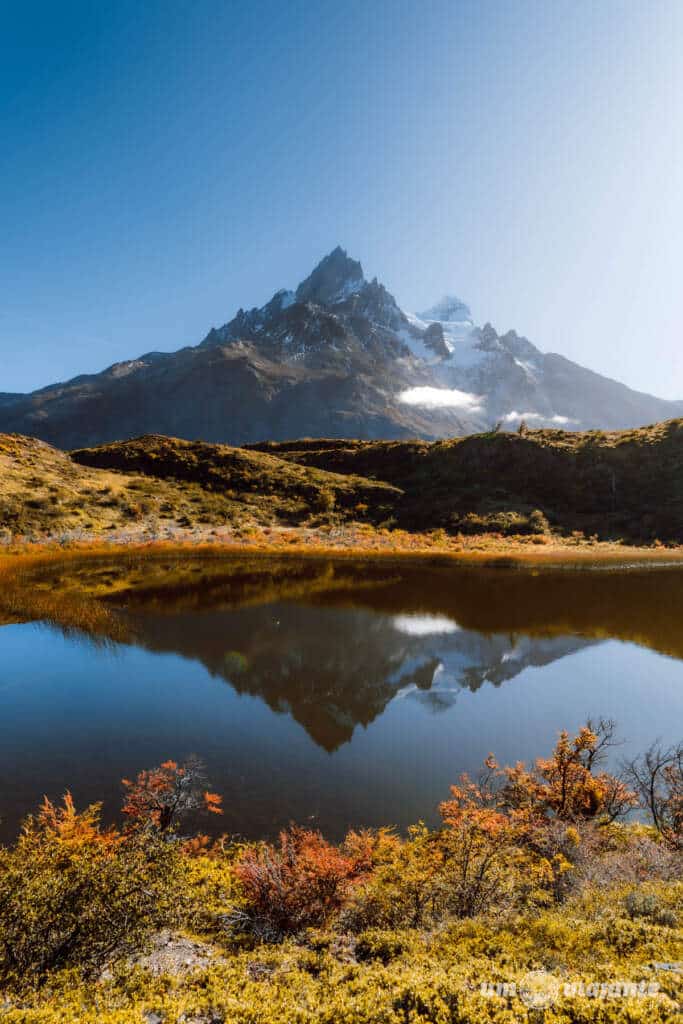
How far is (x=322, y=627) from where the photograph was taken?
1199 inches

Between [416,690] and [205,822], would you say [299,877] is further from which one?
[416,690]

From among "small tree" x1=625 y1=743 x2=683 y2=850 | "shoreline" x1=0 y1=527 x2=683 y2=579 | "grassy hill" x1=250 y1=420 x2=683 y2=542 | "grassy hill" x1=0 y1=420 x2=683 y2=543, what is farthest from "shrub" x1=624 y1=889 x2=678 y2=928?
"grassy hill" x1=250 y1=420 x2=683 y2=542

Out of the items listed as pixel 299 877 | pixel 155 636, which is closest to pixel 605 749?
pixel 299 877

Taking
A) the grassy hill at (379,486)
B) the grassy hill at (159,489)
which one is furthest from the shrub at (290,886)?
the grassy hill at (379,486)

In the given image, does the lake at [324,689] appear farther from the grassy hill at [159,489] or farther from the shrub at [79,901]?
the grassy hill at [159,489]

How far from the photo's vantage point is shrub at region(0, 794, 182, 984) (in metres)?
7.28

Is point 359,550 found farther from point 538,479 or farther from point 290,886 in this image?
point 538,479

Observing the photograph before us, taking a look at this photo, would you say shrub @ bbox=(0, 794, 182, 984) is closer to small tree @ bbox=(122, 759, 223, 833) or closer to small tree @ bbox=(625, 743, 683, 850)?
small tree @ bbox=(122, 759, 223, 833)

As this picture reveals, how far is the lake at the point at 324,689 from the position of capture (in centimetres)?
1567

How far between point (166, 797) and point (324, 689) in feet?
30.4

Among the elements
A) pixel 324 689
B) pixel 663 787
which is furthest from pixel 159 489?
pixel 663 787

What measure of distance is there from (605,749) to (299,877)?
1412 cm

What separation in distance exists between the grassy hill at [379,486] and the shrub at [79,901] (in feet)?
167

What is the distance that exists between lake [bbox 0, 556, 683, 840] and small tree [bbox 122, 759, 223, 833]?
572mm
